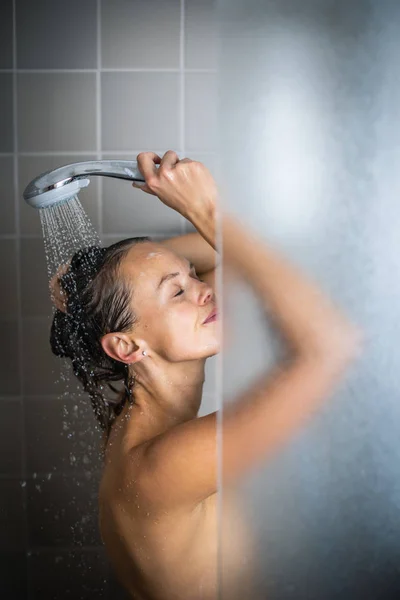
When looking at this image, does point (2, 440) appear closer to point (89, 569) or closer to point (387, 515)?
point (89, 569)

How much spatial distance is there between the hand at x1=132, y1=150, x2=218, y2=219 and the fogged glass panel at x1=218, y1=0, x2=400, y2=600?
0.77ft

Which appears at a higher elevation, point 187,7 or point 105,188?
point 187,7

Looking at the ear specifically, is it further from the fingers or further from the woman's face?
the fingers

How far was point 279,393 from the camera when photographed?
185 millimetres

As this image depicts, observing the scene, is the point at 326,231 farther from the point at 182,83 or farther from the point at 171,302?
the point at 182,83

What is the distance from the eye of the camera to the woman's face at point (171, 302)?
84 centimetres

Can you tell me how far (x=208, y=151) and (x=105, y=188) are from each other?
223 millimetres

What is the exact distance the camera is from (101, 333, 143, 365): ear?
2.92ft


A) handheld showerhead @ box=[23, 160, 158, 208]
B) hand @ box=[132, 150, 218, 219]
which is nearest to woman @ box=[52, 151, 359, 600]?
hand @ box=[132, 150, 218, 219]

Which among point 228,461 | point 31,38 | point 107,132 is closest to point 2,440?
point 107,132

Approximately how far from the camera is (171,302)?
0.85 m

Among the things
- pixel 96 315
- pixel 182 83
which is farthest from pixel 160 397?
pixel 182 83

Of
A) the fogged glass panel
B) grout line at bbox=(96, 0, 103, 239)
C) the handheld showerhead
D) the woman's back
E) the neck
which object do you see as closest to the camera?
the fogged glass panel

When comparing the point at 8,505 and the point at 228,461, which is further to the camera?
the point at 8,505
